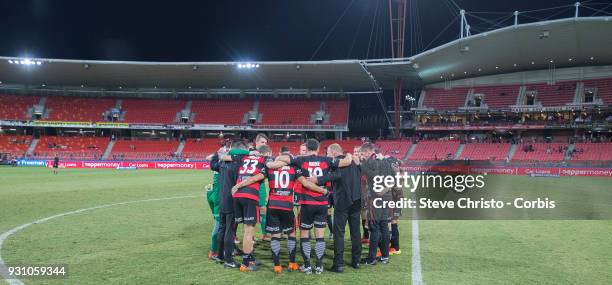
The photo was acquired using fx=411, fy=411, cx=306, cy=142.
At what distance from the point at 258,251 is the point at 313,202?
2.25 m

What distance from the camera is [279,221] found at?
671cm

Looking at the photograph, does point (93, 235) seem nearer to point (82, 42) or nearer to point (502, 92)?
point (502, 92)

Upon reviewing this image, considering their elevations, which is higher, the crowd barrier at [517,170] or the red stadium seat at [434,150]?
the red stadium seat at [434,150]

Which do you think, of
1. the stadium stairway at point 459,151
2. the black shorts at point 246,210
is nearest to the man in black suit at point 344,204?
the black shorts at point 246,210

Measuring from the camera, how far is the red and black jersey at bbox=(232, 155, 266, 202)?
6.82m

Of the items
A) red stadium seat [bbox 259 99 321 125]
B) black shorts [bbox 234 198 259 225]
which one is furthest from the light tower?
black shorts [bbox 234 198 259 225]

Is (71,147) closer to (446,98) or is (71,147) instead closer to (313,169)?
(446,98)

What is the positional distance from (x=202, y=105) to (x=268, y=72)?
14477mm

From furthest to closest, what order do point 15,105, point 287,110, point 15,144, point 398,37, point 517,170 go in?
1. point 287,110
2. point 398,37
3. point 15,105
4. point 15,144
5. point 517,170

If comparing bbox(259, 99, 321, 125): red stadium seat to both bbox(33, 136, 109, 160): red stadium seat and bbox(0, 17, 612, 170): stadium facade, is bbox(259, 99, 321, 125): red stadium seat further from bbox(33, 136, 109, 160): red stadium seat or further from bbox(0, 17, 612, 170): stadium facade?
bbox(33, 136, 109, 160): red stadium seat

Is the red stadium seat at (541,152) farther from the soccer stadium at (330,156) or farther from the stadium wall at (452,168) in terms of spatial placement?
the stadium wall at (452,168)

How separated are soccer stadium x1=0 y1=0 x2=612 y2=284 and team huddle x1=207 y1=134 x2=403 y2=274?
0.03 m

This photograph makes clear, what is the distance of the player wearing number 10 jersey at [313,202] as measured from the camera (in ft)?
21.9

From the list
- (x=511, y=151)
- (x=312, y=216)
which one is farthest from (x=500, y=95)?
(x=312, y=216)
